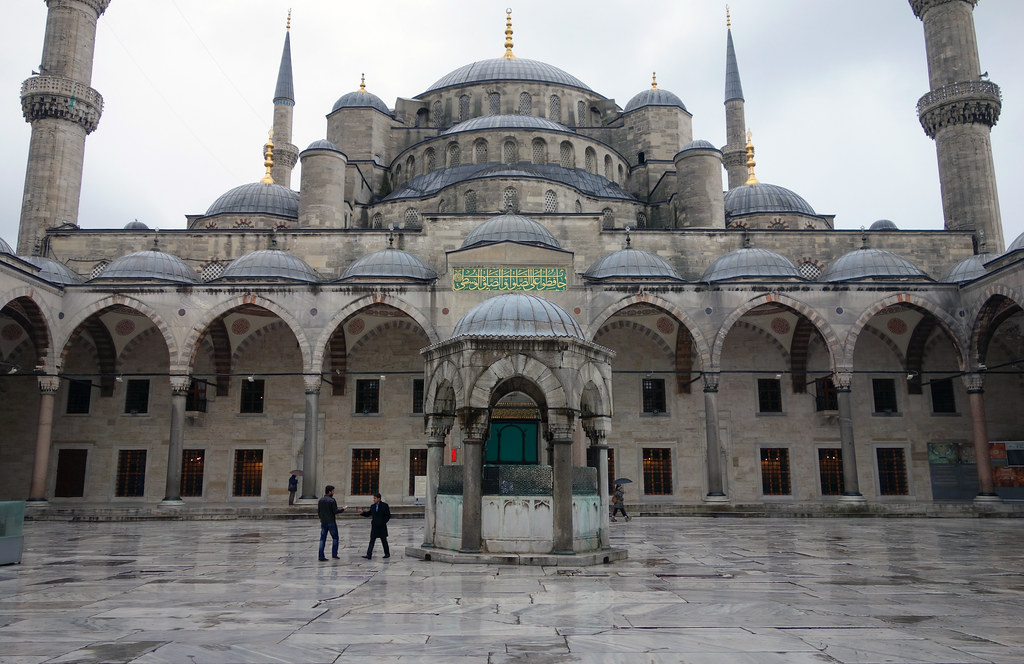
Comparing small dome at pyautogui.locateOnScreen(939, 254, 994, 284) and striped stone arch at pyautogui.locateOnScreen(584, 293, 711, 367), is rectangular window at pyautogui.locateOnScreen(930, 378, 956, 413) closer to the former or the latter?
small dome at pyautogui.locateOnScreen(939, 254, 994, 284)

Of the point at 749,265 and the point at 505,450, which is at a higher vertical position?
the point at 749,265

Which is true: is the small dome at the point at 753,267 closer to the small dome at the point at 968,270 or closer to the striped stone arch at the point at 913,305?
the striped stone arch at the point at 913,305

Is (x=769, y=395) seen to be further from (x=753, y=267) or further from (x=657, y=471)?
(x=753, y=267)

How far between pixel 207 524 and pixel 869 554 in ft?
37.7

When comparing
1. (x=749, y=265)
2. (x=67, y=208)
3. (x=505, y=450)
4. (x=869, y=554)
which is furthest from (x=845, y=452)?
(x=67, y=208)

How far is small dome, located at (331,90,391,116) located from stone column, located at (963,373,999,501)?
67.0 ft

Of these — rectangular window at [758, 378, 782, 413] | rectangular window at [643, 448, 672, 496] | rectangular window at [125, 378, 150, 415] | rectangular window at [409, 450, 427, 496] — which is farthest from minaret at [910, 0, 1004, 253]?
rectangular window at [125, 378, 150, 415]

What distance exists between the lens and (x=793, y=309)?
707 inches

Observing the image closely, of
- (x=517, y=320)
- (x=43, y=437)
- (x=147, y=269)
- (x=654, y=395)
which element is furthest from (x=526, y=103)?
(x=517, y=320)

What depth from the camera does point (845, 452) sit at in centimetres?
1736

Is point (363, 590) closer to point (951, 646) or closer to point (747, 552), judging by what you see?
point (951, 646)

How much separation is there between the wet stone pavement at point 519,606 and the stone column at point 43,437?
8.07 metres

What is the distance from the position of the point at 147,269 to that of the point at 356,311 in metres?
5.25

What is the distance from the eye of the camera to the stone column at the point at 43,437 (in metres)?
16.9
